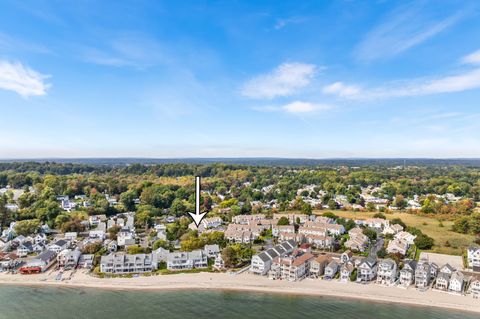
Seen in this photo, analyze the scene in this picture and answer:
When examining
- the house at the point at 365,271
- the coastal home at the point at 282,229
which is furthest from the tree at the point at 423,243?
the coastal home at the point at 282,229

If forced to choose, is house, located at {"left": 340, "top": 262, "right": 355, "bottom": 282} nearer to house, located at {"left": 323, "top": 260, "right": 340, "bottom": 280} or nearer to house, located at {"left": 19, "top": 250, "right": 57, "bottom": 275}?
house, located at {"left": 323, "top": 260, "right": 340, "bottom": 280}

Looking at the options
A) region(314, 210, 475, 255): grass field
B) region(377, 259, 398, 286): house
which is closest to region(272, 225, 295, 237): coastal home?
region(377, 259, 398, 286): house

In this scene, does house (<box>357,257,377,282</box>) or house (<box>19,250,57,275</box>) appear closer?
house (<box>357,257,377,282</box>)

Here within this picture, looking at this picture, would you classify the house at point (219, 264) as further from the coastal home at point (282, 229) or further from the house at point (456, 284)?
the house at point (456, 284)

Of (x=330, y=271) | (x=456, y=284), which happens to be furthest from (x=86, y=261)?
(x=456, y=284)

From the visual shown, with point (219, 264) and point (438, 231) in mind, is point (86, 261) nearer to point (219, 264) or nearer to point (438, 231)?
point (219, 264)

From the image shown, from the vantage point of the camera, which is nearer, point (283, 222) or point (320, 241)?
point (320, 241)
